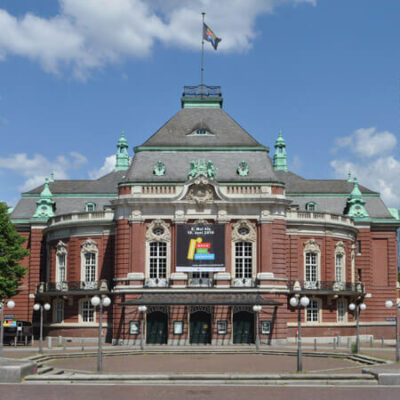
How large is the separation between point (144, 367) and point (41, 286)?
2849cm

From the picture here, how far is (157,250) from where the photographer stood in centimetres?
5978

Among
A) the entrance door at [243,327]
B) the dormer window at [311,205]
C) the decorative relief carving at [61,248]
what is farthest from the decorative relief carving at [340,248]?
the decorative relief carving at [61,248]

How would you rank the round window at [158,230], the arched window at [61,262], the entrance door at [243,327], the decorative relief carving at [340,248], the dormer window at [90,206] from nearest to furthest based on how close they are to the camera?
the entrance door at [243,327] → the round window at [158,230] → the decorative relief carving at [340,248] → the arched window at [61,262] → the dormer window at [90,206]

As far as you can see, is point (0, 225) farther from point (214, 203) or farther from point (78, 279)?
point (214, 203)

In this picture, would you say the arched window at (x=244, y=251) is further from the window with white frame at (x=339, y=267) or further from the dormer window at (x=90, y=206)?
the dormer window at (x=90, y=206)

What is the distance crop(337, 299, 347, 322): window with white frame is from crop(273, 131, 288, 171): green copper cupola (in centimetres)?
1827

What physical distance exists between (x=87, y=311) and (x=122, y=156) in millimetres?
22352

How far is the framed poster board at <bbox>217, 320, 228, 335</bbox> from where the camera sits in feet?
190

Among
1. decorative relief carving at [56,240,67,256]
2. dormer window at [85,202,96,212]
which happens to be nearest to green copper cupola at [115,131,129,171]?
dormer window at [85,202,96,212]

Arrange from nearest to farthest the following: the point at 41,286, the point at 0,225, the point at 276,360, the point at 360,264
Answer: the point at 276,360 < the point at 0,225 < the point at 41,286 < the point at 360,264

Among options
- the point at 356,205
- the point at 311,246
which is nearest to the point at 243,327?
the point at 311,246

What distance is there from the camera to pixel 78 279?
210 feet

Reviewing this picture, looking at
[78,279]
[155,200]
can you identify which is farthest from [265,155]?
[78,279]

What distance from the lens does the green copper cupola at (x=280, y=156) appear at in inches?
3068
